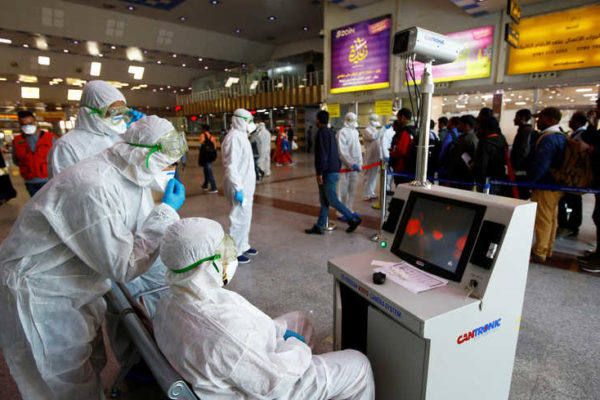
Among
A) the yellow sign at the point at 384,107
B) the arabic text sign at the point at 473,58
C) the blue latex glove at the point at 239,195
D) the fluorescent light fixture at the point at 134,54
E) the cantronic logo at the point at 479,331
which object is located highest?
the fluorescent light fixture at the point at 134,54

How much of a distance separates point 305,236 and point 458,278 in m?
3.19

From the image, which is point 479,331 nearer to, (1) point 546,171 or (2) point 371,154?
(1) point 546,171

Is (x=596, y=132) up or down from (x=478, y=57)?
down

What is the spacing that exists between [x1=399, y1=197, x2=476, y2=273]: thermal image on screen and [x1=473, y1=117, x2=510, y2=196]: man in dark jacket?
248 centimetres

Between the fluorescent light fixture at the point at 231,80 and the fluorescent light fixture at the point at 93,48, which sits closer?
the fluorescent light fixture at the point at 93,48

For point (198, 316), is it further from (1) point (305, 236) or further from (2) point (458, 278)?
(1) point (305, 236)

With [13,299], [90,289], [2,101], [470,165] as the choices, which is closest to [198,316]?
[90,289]

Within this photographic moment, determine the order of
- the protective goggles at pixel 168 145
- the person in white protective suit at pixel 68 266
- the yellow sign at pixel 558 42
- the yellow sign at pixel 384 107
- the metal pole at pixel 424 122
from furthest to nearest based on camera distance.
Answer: the yellow sign at pixel 384 107, the yellow sign at pixel 558 42, the metal pole at pixel 424 122, the protective goggles at pixel 168 145, the person in white protective suit at pixel 68 266

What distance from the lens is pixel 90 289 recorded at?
146 centimetres

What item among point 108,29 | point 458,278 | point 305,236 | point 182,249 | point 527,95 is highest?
point 108,29

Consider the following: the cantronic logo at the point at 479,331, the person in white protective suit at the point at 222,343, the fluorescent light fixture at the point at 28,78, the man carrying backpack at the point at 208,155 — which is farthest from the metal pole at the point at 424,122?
the fluorescent light fixture at the point at 28,78

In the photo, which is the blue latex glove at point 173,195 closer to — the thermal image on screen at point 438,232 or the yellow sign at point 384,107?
the thermal image on screen at point 438,232

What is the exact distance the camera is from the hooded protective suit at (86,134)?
237cm
